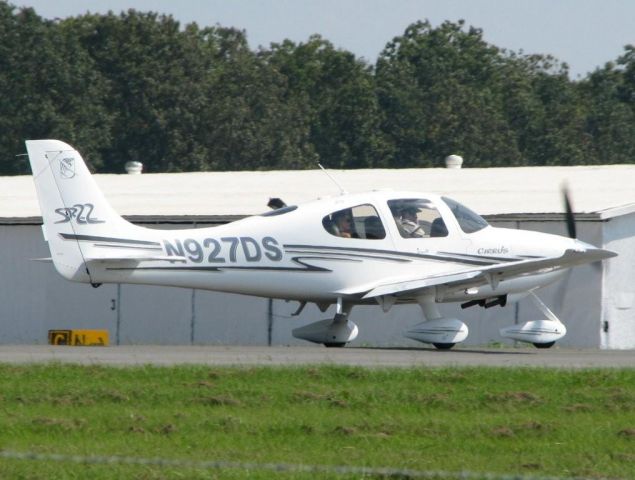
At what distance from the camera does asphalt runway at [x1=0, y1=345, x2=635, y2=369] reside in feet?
53.6

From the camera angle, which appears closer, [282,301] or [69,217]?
[69,217]

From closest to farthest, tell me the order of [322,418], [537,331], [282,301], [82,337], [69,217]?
1. [322,418]
2. [69,217]
3. [537,331]
4. [82,337]
5. [282,301]

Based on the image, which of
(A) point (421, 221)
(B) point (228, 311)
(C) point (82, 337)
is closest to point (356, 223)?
(A) point (421, 221)

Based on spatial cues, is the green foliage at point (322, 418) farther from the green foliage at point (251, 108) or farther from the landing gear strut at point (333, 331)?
the green foliage at point (251, 108)

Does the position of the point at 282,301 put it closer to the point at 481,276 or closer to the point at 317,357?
the point at 481,276

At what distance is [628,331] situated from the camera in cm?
2373

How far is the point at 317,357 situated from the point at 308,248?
2664 mm

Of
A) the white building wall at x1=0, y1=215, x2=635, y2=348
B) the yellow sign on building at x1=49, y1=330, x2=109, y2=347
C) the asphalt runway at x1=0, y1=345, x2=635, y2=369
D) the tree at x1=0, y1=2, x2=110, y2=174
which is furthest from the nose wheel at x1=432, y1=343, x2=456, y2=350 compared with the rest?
the tree at x1=0, y1=2, x2=110, y2=174

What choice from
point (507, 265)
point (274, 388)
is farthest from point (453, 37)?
point (274, 388)

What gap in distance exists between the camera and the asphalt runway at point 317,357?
1633cm

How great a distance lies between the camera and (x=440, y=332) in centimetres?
1931

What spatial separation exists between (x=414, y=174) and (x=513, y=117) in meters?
56.8

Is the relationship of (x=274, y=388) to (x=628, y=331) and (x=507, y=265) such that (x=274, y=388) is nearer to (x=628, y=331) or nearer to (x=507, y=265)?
(x=507, y=265)

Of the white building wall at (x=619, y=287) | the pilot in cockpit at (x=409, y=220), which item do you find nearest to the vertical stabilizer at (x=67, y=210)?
the pilot in cockpit at (x=409, y=220)
